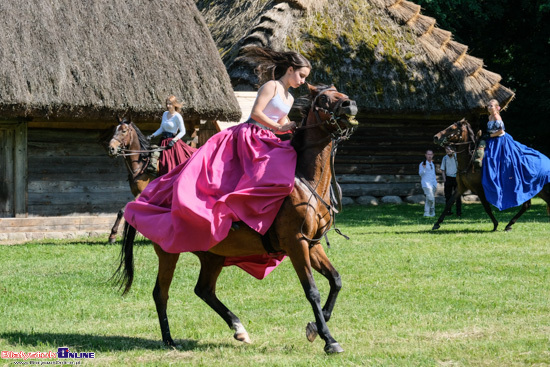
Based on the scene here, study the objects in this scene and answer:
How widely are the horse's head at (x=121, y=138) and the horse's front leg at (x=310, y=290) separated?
6825 mm

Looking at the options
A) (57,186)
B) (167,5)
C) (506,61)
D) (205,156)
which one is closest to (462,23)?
(506,61)

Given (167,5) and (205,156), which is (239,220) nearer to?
(205,156)

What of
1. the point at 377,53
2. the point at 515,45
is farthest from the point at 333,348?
the point at 515,45

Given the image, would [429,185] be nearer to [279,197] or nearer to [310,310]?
[310,310]

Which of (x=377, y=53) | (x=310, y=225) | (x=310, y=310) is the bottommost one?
(x=377, y=53)

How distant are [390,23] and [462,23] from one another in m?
5.93

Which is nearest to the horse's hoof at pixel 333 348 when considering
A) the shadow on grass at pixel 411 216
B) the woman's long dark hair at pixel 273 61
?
the woman's long dark hair at pixel 273 61

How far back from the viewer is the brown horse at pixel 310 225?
5996 mm

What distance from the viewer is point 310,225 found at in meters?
6.05

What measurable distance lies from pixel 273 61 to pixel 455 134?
8.24 m

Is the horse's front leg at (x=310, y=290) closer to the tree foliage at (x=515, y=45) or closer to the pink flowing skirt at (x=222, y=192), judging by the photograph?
the pink flowing skirt at (x=222, y=192)

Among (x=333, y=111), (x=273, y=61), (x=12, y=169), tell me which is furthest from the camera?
(x=12, y=169)

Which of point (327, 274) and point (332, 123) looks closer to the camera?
point (332, 123)

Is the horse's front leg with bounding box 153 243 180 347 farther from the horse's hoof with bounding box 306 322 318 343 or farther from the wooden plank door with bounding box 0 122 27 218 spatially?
the wooden plank door with bounding box 0 122 27 218
